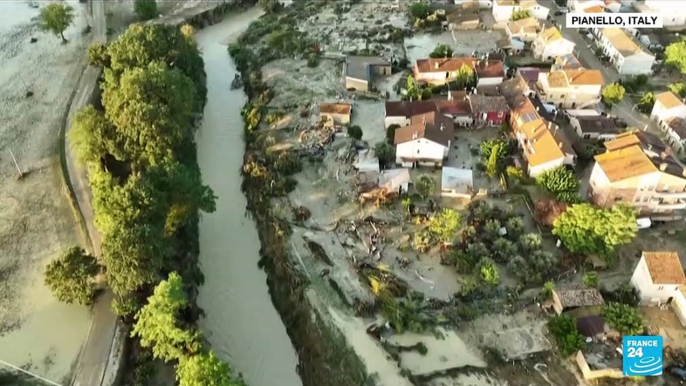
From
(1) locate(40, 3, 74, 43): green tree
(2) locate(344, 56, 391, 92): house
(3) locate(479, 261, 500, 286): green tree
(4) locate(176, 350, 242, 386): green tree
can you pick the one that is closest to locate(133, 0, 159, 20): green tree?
(1) locate(40, 3, 74, 43): green tree

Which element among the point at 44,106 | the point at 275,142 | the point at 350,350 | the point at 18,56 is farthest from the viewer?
the point at 18,56

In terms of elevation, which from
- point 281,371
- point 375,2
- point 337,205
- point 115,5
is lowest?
point 281,371

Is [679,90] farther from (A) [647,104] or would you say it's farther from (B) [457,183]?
(B) [457,183]

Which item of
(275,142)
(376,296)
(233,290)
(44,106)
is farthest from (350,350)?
(44,106)

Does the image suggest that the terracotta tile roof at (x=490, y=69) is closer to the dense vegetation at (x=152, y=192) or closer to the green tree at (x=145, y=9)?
the dense vegetation at (x=152, y=192)

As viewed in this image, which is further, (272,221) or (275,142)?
(275,142)

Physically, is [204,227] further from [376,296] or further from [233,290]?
[376,296]
